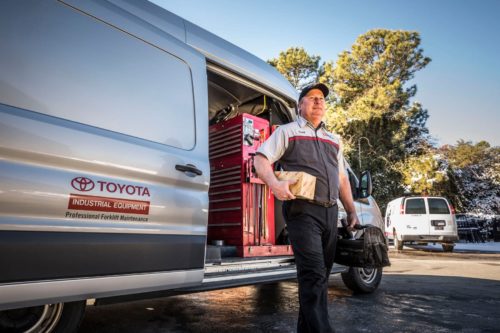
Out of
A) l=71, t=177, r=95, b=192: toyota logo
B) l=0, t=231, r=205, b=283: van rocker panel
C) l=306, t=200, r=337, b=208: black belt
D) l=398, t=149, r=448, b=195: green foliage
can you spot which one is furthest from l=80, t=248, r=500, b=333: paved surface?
l=398, t=149, r=448, b=195: green foliage

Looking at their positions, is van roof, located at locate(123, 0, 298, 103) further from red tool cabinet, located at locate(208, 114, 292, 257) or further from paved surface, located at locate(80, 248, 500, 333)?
paved surface, located at locate(80, 248, 500, 333)

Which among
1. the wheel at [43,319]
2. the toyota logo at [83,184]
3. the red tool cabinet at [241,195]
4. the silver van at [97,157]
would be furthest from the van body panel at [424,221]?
the toyota logo at [83,184]

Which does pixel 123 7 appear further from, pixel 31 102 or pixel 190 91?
pixel 31 102

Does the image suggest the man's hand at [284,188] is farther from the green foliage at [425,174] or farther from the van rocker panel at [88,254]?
the green foliage at [425,174]

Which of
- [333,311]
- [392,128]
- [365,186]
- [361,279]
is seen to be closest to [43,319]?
[333,311]

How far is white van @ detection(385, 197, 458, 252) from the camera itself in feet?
36.8

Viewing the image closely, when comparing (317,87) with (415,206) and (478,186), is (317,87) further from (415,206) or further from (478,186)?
(478,186)

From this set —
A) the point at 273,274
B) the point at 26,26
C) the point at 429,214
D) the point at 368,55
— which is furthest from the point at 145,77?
the point at 368,55

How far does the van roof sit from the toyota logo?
1117mm

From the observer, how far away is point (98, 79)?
6.53 ft

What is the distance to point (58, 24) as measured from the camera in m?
1.87

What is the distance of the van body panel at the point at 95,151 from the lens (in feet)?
5.32

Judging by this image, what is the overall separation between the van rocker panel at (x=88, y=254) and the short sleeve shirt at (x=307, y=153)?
0.75 metres

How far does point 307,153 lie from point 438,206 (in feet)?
35.9
